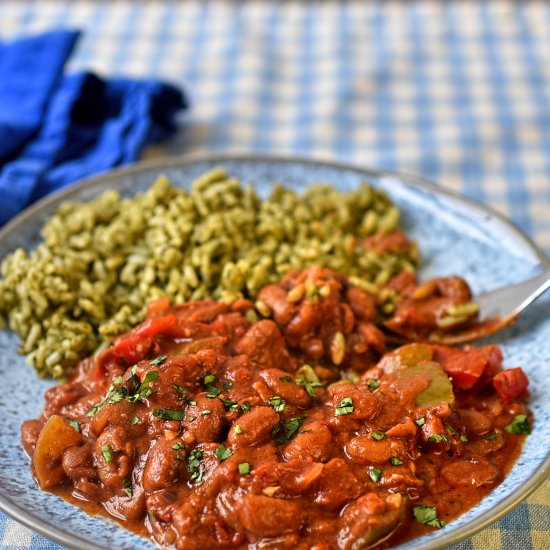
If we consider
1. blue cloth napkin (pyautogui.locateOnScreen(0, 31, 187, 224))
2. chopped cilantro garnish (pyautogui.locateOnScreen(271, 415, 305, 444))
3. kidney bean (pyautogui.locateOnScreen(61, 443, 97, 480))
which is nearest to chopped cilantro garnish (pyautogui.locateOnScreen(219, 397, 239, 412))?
chopped cilantro garnish (pyautogui.locateOnScreen(271, 415, 305, 444))

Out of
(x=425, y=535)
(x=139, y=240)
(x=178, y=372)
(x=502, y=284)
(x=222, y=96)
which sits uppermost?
(x=222, y=96)

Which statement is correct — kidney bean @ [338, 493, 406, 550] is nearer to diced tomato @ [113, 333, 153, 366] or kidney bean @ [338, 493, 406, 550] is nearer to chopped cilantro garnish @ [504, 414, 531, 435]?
chopped cilantro garnish @ [504, 414, 531, 435]

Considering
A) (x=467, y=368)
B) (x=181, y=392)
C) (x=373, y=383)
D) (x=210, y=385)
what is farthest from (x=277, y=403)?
(x=467, y=368)

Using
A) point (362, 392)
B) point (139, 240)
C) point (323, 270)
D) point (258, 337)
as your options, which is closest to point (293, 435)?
point (362, 392)

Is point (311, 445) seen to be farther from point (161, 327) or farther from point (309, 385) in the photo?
point (161, 327)

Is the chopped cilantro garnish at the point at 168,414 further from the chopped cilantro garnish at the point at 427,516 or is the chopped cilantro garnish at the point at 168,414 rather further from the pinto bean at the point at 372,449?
the chopped cilantro garnish at the point at 427,516

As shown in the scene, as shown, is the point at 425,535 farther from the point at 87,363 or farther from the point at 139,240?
the point at 139,240

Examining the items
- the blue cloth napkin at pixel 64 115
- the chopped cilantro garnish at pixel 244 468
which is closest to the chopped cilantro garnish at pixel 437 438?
the chopped cilantro garnish at pixel 244 468
